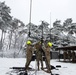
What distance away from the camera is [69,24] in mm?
30344

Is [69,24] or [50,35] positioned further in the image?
[69,24]

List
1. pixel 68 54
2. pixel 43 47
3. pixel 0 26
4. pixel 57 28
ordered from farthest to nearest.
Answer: pixel 0 26 < pixel 57 28 < pixel 68 54 < pixel 43 47

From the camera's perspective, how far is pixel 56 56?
23812mm

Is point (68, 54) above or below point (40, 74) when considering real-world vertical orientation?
above

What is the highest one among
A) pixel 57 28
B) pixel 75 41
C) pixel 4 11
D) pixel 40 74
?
pixel 4 11

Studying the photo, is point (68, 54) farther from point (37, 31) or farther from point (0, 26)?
point (0, 26)

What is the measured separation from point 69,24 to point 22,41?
22.3m

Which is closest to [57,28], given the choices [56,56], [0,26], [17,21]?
[56,56]

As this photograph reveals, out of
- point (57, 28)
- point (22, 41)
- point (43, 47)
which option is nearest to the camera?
point (43, 47)

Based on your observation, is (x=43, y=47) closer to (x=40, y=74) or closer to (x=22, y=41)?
(x=40, y=74)

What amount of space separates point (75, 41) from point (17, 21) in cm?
1805

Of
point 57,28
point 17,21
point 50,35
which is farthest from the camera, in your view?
point 17,21

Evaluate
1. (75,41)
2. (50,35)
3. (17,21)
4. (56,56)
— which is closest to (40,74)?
(56,56)

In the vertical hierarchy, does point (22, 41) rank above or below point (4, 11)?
below
